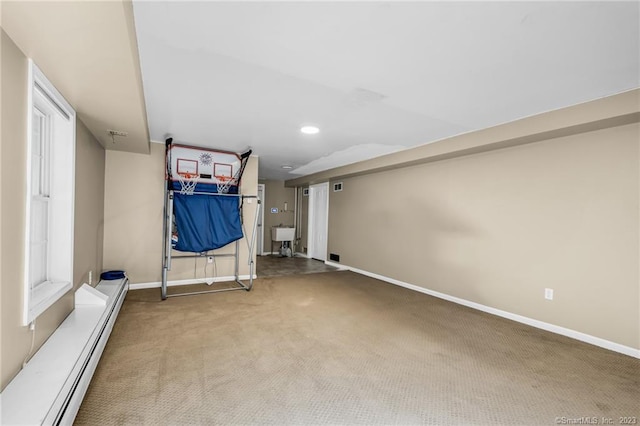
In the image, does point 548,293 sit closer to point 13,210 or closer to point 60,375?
point 60,375

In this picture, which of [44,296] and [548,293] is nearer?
[44,296]

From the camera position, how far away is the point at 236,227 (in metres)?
4.73

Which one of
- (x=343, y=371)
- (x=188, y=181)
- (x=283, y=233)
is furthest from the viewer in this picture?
(x=283, y=233)

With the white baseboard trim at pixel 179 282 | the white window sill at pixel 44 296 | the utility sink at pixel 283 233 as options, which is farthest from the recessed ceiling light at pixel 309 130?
the utility sink at pixel 283 233

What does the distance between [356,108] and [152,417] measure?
9.51ft

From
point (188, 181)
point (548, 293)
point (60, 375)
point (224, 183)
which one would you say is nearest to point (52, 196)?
point (60, 375)

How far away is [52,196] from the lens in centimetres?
245

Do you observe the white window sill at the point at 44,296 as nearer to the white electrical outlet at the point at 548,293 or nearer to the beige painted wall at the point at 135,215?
the beige painted wall at the point at 135,215

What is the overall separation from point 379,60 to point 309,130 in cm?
172

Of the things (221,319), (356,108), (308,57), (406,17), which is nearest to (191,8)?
(308,57)

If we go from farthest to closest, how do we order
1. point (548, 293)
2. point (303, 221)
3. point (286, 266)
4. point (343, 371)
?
point (303, 221)
point (286, 266)
point (548, 293)
point (343, 371)

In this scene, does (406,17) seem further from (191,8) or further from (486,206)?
(486,206)

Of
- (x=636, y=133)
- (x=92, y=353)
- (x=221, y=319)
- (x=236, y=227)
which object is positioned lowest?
(x=221, y=319)

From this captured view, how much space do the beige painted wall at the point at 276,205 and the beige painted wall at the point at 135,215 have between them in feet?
12.8
